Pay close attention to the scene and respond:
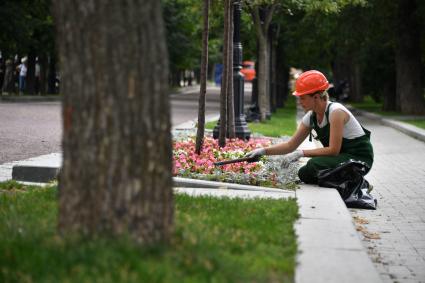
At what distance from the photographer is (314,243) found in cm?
540

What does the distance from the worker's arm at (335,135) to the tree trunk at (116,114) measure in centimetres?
414

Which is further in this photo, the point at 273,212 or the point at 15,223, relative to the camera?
the point at 273,212

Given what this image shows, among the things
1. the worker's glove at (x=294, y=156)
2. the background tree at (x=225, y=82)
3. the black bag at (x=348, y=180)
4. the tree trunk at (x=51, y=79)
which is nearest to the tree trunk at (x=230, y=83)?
the background tree at (x=225, y=82)

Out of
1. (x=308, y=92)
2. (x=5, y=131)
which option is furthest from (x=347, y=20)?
(x=308, y=92)

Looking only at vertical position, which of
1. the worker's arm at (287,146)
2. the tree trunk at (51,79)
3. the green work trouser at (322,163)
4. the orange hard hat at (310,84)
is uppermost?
the tree trunk at (51,79)

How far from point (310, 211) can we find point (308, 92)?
5.93 feet

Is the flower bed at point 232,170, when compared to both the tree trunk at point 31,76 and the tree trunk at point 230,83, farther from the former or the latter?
the tree trunk at point 31,76

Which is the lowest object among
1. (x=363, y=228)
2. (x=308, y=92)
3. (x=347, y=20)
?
(x=363, y=228)

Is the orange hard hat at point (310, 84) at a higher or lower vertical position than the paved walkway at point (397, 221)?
higher

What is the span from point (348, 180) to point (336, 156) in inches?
11.1

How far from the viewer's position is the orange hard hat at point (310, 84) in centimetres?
818

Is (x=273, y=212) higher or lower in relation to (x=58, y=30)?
lower

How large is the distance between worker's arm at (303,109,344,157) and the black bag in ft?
0.57

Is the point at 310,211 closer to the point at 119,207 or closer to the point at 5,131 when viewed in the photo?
the point at 119,207
